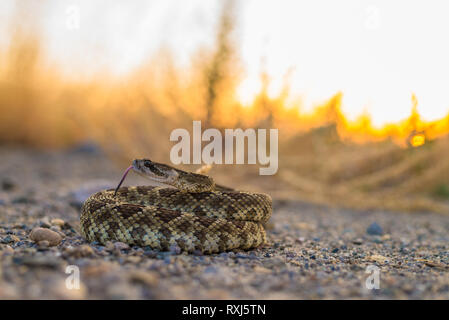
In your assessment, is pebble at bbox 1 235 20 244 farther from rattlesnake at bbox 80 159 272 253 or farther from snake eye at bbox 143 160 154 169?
snake eye at bbox 143 160 154 169

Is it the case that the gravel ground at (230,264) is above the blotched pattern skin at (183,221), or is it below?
below

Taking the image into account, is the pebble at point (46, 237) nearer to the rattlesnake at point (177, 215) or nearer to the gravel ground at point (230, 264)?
the gravel ground at point (230, 264)

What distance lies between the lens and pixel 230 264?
4461mm

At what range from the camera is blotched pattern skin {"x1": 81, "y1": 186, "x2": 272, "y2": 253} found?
16.0 feet

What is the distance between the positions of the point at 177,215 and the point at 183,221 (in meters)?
0.13

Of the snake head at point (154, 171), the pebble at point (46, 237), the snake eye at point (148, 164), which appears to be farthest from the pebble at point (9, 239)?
the snake eye at point (148, 164)

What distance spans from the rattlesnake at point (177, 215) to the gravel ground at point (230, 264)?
186mm

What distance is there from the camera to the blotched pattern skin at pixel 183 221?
4.88 m

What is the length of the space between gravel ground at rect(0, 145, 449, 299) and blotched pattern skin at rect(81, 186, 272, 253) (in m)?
0.18

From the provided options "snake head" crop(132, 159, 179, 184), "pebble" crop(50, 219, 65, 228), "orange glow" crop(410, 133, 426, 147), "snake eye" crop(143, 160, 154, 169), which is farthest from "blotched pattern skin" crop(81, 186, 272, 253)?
"orange glow" crop(410, 133, 426, 147)

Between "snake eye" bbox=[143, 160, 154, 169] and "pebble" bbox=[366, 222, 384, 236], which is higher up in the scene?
"snake eye" bbox=[143, 160, 154, 169]
